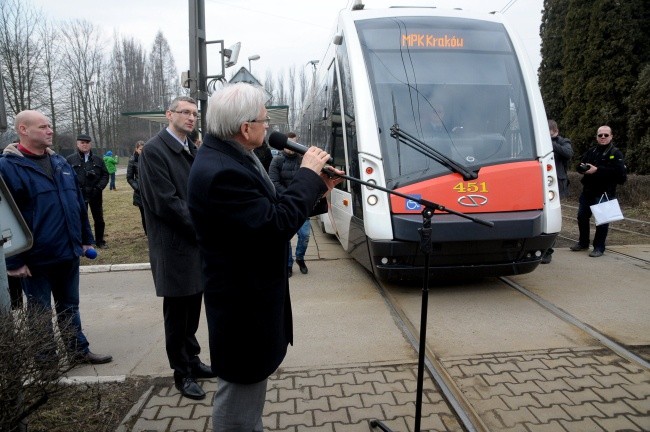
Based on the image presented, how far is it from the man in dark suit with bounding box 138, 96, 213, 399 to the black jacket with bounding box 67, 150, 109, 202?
573cm

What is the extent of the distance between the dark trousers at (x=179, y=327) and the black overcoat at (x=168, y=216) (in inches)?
4.9

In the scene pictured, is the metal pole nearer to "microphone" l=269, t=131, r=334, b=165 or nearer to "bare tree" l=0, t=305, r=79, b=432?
"bare tree" l=0, t=305, r=79, b=432

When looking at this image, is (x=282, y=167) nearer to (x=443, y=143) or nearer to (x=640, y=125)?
(x=443, y=143)

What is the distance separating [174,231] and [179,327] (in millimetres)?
694

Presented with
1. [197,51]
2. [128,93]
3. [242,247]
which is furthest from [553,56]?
[128,93]

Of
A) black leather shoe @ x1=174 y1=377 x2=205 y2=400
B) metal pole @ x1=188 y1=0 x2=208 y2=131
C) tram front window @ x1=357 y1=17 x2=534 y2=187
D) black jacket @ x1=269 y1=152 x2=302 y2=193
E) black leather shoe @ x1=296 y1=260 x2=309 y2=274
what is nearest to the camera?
black leather shoe @ x1=174 y1=377 x2=205 y2=400

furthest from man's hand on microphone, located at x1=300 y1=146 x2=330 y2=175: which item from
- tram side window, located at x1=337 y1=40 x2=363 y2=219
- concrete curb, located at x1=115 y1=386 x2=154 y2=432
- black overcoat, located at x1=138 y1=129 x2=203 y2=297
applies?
tram side window, located at x1=337 y1=40 x2=363 y2=219

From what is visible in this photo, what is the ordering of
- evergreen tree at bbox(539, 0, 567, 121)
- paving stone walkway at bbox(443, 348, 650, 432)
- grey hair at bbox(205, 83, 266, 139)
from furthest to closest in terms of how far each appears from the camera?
evergreen tree at bbox(539, 0, 567, 121) < paving stone walkway at bbox(443, 348, 650, 432) < grey hair at bbox(205, 83, 266, 139)

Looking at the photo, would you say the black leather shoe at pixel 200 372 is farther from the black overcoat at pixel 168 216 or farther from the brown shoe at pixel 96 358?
the brown shoe at pixel 96 358

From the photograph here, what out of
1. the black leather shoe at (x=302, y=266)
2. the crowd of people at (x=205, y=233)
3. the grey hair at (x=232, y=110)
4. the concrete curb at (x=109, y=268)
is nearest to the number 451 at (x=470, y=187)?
the crowd of people at (x=205, y=233)

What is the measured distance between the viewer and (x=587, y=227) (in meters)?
7.70

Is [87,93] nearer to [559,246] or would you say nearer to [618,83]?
[618,83]

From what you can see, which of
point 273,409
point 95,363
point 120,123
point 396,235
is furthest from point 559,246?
point 120,123

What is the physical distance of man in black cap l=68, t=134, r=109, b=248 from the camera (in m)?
8.42
